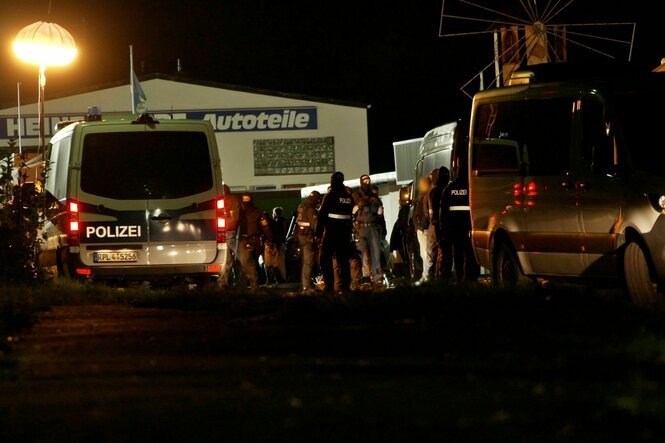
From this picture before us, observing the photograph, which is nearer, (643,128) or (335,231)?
(643,128)

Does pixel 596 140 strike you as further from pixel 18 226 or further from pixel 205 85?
pixel 205 85

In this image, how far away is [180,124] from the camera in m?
17.8

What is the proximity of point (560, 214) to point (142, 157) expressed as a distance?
6.18 m

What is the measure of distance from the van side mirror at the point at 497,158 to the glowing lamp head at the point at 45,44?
1433 centimetres

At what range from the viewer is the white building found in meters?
66.0

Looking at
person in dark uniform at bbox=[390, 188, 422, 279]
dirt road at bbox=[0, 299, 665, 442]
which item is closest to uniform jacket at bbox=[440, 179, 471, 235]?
person in dark uniform at bbox=[390, 188, 422, 279]

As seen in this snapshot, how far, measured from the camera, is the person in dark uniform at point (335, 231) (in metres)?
18.6

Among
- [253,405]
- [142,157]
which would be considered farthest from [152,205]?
[253,405]

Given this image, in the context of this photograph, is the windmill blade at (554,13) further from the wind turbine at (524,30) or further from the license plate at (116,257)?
the license plate at (116,257)

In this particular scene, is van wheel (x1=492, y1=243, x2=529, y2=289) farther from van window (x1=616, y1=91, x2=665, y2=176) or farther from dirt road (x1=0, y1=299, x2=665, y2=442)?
dirt road (x1=0, y1=299, x2=665, y2=442)

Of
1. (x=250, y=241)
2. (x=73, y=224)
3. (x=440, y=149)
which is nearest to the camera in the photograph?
(x=73, y=224)

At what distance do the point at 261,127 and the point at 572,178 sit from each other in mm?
54452

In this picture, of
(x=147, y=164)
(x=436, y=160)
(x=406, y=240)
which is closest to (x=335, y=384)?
(x=147, y=164)

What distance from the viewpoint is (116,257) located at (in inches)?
694
